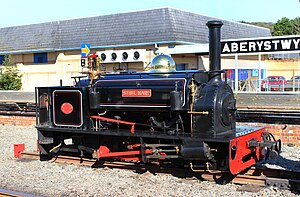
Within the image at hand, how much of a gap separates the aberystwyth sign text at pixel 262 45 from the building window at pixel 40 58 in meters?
16.4

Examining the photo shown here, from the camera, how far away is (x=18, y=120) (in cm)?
1644

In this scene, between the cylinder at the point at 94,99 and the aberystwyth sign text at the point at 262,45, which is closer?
the cylinder at the point at 94,99

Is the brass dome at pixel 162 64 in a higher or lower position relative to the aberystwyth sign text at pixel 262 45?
lower

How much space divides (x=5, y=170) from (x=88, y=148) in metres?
1.85

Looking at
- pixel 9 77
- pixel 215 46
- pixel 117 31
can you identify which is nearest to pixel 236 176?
pixel 215 46

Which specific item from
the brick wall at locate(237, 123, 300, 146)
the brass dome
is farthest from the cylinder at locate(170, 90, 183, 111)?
the brick wall at locate(237, 123, 300, 146)

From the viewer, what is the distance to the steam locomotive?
7.14m

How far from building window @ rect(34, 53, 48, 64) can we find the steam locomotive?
79.1ft

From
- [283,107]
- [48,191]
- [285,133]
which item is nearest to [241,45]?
[283,107]

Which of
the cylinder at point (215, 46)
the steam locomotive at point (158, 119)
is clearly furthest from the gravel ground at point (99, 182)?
the cylinder at point (215, 46)

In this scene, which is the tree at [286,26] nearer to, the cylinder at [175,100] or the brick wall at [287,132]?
the brick wall at [287,132]

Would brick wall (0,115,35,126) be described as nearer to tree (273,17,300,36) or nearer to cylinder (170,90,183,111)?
cylinder (170,90,183,111)

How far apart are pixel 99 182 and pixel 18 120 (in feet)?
32.2

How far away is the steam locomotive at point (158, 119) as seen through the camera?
7141mm
